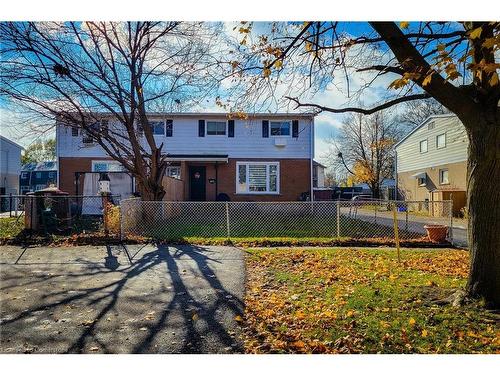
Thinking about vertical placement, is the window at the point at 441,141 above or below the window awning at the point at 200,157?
above

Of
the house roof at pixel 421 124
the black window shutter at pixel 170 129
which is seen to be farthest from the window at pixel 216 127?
the house roof at pixel 421 124

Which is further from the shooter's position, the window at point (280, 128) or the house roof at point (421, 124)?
the house roof at point (421, 124)

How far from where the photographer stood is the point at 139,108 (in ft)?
35.7

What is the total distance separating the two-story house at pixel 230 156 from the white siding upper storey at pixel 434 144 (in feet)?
26.6

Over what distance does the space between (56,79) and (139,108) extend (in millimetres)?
2323

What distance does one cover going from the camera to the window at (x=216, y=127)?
18.1 metres

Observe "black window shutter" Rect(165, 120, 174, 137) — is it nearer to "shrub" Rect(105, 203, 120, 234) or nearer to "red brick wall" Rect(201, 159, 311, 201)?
"red brick wall" Rect(201, 159, 311, 201)

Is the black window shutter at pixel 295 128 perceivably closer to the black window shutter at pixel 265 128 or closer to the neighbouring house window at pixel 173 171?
the black window shutter at pixel 265 128

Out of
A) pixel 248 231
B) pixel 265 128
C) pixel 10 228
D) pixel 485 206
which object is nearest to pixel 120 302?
pixel 485 206

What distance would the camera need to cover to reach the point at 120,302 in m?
4.26

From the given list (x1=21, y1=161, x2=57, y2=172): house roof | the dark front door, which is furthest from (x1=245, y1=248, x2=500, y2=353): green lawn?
(x1=21, y1=161, x2=57, y2=172): house roof

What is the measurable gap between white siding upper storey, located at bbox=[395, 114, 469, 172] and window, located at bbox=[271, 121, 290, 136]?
8.93 meters

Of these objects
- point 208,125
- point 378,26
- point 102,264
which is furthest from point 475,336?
point 208,125

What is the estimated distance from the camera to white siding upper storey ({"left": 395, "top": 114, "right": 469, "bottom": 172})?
→ 62.1ft
